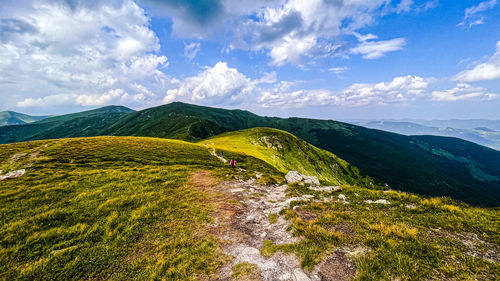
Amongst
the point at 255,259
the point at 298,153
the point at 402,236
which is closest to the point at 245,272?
the point at 255,259

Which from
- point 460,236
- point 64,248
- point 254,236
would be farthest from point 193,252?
point 460,236

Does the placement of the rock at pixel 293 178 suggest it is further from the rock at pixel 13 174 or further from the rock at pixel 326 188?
the rock at pixel 13 174

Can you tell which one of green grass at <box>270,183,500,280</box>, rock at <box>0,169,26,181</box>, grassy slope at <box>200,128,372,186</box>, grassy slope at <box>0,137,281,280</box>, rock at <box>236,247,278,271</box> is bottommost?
grassy slope at <box>200,128,372,186</box>

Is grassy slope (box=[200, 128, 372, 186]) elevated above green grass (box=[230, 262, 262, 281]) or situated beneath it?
situated beneath

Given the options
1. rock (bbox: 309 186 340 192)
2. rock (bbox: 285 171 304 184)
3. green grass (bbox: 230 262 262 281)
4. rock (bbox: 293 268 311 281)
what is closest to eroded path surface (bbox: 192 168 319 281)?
rock (bbox: 293 268 311 281)

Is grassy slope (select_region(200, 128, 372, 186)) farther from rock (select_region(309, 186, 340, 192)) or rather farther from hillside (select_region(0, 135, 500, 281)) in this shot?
hillside (select_region(0, 135, 500, 281))

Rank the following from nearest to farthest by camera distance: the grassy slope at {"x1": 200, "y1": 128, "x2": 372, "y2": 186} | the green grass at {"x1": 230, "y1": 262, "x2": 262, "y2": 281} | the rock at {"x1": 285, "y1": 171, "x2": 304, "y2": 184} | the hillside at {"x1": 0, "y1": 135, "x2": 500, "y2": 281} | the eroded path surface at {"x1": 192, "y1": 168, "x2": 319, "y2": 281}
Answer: the hillside at {"x1": 0, "y1": 135, "x2": 500, "y2": 281}, the green grass at {"x1": 230, "y1": 262, "x2": 262, "y2": 281}, the eroded path surface at {"x1": 192, "y1": 168, "x2": 319, "y2": 281}, the rock at {"x1": 285, "y1": 171, "x2": 304, "y2": 184}, the grassy slope at {"x1": 200, "y1": 128, "x2": 372, "y2": 186}
